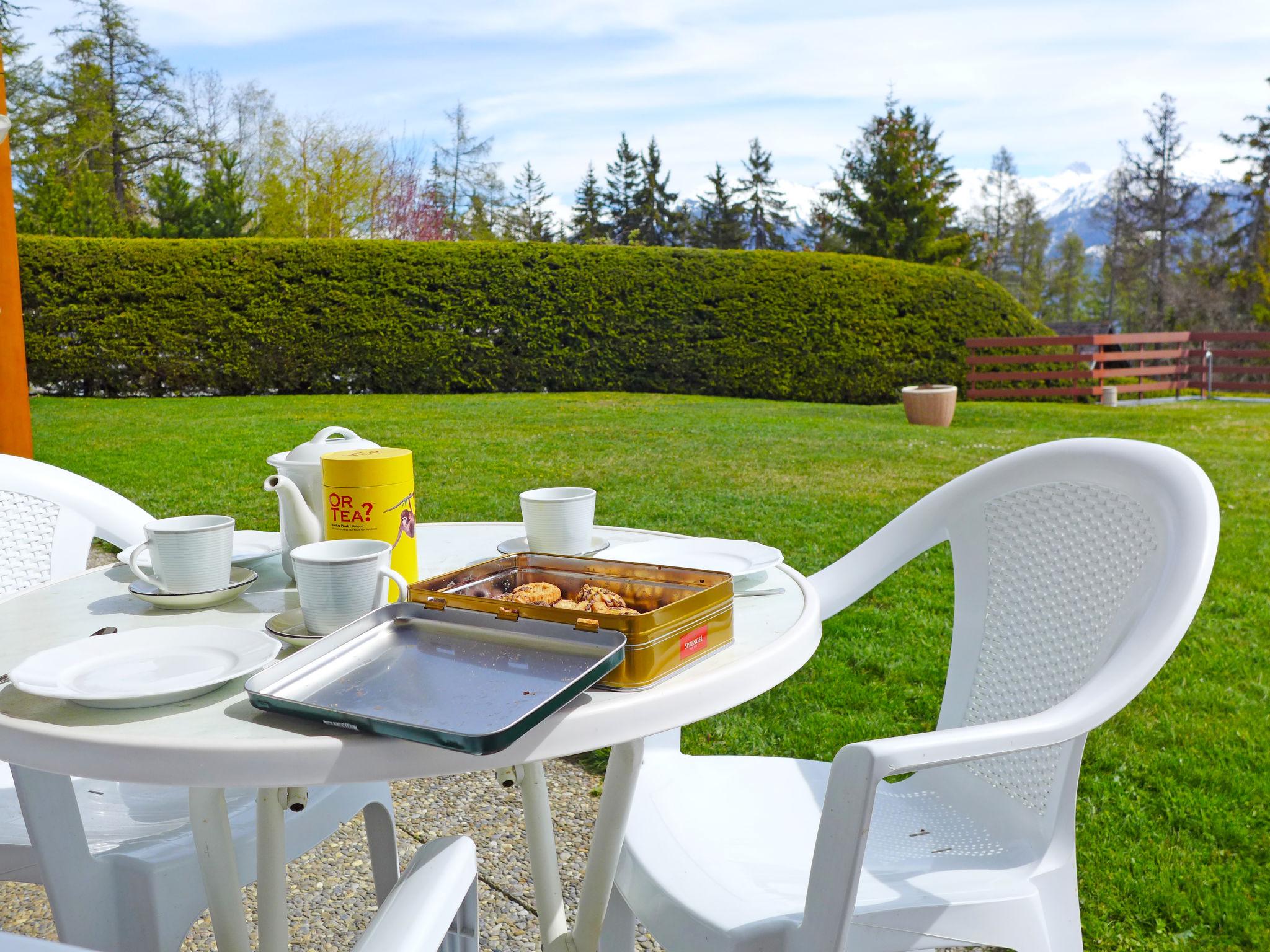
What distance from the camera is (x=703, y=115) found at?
47.1 m

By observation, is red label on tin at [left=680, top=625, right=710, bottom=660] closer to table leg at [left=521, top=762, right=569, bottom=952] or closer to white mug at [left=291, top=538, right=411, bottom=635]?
white mug at [left=291, top=538, right=411, bottom=635]

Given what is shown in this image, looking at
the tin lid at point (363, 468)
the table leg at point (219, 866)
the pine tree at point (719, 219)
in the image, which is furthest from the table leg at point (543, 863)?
the pine tree at point (719, 219)

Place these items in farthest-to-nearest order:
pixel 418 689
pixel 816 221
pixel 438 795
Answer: pixel 816 221 < pixel 438 795 < pixel 418 689

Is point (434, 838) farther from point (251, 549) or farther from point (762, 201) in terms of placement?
point (762, 201)

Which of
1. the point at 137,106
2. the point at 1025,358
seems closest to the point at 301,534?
the point at 1025,358

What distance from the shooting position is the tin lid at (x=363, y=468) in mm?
1138

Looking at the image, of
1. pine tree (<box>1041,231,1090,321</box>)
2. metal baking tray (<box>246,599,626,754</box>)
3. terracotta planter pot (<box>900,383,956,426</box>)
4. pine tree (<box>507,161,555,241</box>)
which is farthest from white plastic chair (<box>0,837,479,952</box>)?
pine tree (<box>1041,231,1090,321</box>)

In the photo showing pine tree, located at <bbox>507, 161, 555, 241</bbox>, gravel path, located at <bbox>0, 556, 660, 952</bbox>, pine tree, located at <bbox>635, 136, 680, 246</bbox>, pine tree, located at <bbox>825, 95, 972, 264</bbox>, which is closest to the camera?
gravel path, located at <bbox>0, 556, 660, 952</bbox>

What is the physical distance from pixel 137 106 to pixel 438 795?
89.7ft

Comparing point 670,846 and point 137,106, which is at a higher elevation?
point 137,106

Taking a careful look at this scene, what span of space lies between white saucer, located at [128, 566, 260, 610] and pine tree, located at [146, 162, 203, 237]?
924 inches

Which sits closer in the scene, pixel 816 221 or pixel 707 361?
pixel 707 361

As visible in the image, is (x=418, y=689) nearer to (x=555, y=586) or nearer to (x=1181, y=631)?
(x=555, y=586)

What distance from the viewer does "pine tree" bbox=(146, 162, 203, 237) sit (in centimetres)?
2228
